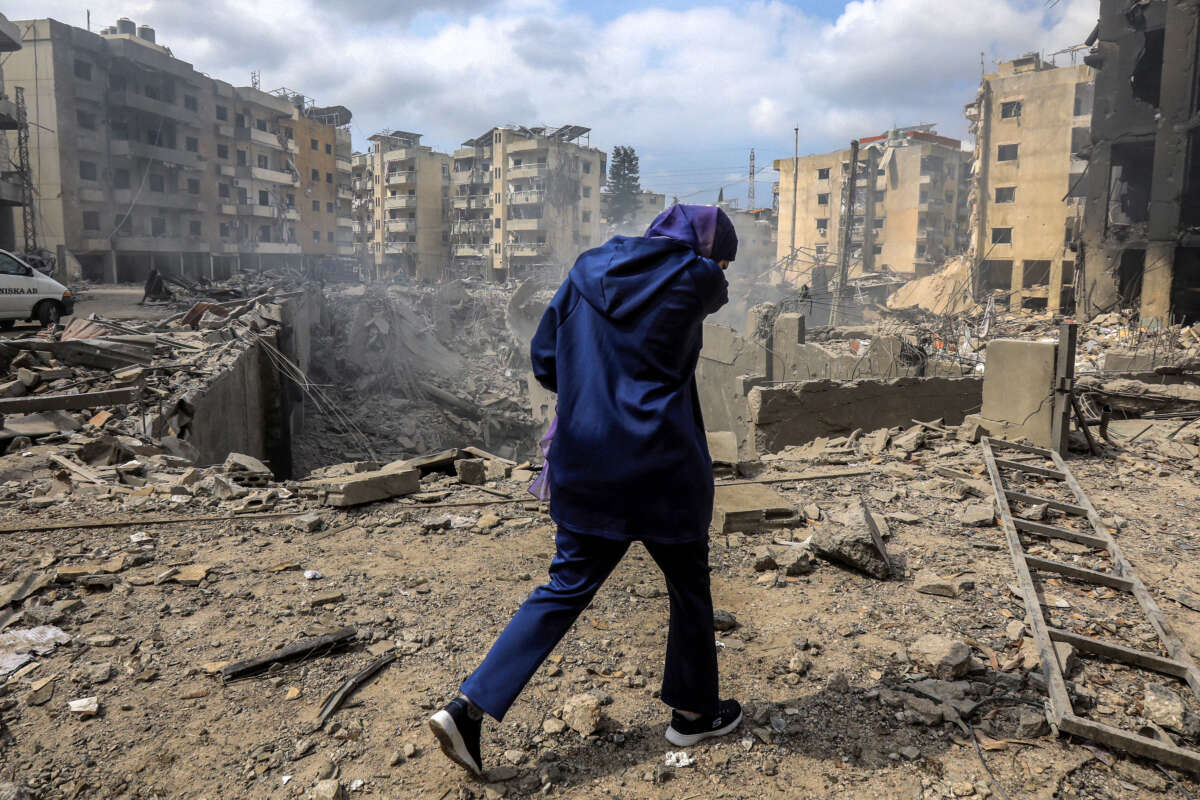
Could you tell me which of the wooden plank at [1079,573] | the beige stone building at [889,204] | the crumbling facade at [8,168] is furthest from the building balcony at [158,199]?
the wooden plank at [1079,573]

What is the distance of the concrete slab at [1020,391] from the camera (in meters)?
6.74

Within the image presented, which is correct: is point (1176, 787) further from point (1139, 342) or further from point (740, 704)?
point (1139, 342)

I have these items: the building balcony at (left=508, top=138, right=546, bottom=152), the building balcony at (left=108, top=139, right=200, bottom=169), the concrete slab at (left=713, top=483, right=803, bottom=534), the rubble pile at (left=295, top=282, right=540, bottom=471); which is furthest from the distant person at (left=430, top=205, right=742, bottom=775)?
the building balcony at (left=508, top=138, right=546, bottom=152)

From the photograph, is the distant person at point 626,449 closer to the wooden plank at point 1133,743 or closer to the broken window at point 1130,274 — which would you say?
the wooden plank at point 1133,743

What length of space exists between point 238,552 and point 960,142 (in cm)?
6576

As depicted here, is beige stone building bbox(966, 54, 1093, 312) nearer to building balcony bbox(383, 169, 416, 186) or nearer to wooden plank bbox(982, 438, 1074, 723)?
wooden plank bbox(982, 438, 1074, 723)

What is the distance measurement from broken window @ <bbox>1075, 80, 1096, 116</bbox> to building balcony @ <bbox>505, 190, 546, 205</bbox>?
113 ft

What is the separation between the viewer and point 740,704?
258 centimetres

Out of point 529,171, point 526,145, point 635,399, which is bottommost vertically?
point 635,399

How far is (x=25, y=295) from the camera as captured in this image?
12.5 meters

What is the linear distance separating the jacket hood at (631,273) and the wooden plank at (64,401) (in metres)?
6.54

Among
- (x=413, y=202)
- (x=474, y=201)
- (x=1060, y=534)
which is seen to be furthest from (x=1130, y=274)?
(x=413, y=202)

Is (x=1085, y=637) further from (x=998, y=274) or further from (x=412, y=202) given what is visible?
(x=412, y=202)

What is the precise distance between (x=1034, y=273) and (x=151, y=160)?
45.7 m
